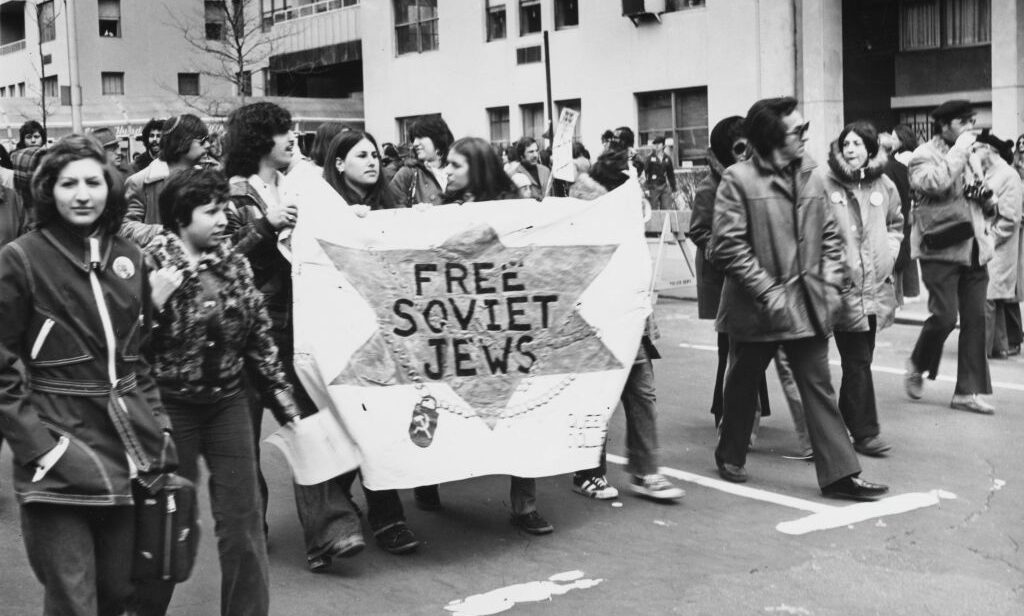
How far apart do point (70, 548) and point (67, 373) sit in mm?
506

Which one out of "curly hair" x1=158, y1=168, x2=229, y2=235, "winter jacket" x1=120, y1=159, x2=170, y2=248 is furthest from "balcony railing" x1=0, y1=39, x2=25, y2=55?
"curly hair" x1=158, y1=168, x2=229, y2=235

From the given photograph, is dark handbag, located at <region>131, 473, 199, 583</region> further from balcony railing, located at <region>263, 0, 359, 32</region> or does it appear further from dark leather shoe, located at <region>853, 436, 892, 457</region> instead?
balcony railing, located at <region>263, 0, 359, 32</region>

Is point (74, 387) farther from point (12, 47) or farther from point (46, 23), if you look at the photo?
point (12, 47)

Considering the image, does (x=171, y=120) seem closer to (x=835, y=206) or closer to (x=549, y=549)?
(x=549, y=549)

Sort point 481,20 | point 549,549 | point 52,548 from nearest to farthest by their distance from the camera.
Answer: point 52,548 < point 549,549 < point 481,20

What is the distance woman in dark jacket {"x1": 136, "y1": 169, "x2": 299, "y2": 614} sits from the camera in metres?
4.80

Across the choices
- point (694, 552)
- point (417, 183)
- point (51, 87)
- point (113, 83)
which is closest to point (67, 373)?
point (694, 552)

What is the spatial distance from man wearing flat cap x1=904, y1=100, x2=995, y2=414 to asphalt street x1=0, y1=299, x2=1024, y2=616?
2.65 feet

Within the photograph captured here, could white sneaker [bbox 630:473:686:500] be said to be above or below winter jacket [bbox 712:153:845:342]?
below

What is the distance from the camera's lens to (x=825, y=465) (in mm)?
6852

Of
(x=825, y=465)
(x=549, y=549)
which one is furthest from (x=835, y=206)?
(x=549, y=549)

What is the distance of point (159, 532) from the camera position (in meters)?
4.25

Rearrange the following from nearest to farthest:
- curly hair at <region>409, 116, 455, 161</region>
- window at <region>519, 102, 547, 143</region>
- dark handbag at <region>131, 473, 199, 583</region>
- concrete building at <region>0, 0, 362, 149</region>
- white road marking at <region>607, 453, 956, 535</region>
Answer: dark handbag at <region>131, 473, 199, 583</region> → white road marking at <region>607, 453, 956, 535</region> → curly hair at <region>409, 116, 455, 161</region> → window at <region>519, 102, 547, 143</region> → concrete building at <region>0, 0, 362, 149</region>

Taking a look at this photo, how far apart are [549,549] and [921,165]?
4.34 metres
